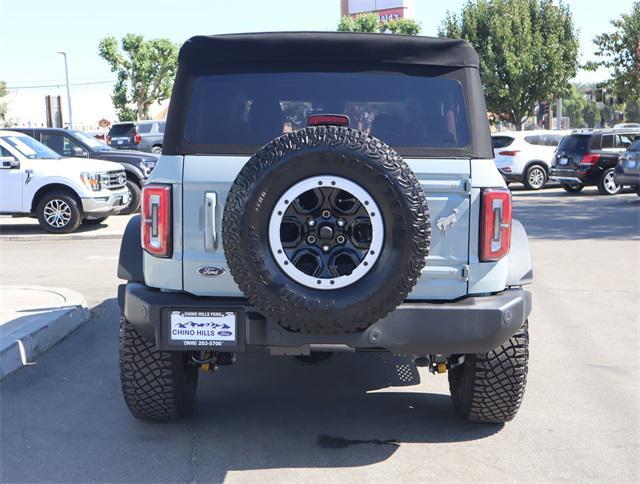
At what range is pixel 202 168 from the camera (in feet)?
14.3

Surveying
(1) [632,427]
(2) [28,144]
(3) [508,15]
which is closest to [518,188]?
(2) [28,144]

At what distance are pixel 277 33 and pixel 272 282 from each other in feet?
4.88

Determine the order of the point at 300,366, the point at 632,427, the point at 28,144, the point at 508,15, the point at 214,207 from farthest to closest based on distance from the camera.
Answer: the point at 508,15
the point at 28,144
the point at 300,366
the point at 632,427
the point at 214,207

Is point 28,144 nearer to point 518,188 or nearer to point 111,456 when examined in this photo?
point 111,456

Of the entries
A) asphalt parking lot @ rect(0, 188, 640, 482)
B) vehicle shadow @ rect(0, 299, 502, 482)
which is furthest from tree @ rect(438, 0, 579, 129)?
vehicle shadow @ rect(0, 299, 502, 482)

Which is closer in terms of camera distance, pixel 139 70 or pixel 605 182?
pixel 605 182

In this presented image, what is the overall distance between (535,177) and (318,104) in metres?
20.7

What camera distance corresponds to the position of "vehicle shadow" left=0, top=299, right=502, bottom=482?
4.36 metres

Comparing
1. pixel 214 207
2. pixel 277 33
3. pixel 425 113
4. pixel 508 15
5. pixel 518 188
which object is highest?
pixel 508 15

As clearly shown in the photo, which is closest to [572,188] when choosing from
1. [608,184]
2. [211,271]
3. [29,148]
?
Result: [608,184]

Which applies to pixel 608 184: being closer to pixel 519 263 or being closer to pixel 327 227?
pixel 519 263

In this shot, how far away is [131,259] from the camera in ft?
15.6

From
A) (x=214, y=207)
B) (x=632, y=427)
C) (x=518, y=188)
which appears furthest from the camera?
(x=518, y=188)

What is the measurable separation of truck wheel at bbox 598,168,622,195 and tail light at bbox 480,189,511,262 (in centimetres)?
1851
